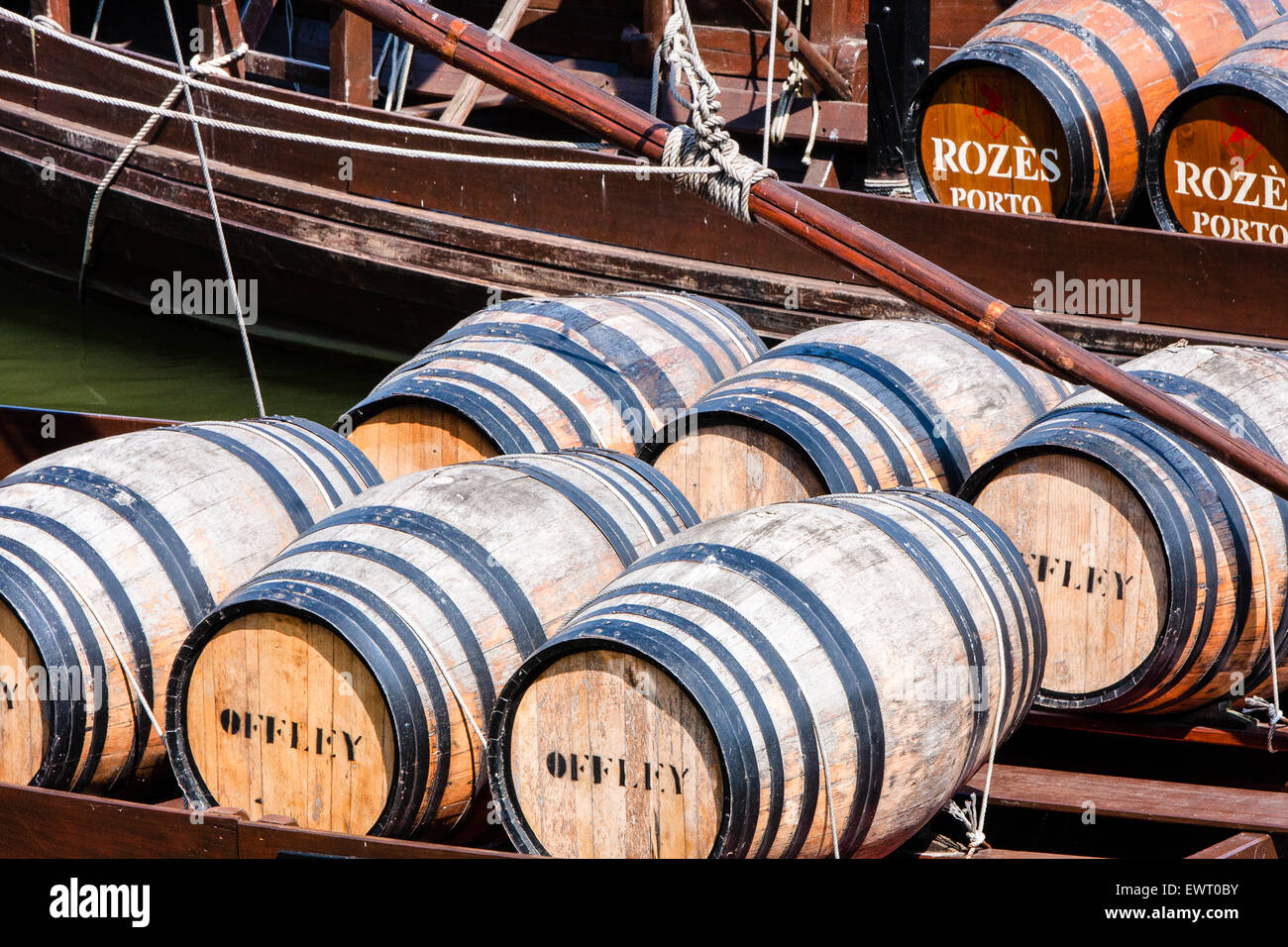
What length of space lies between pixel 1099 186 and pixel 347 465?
4.14 metres

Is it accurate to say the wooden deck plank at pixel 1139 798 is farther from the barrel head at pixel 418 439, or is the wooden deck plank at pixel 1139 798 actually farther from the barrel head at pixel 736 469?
Answer: the barrel head at pixel 418 439

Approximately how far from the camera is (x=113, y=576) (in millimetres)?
3928

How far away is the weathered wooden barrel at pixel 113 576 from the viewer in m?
3.86

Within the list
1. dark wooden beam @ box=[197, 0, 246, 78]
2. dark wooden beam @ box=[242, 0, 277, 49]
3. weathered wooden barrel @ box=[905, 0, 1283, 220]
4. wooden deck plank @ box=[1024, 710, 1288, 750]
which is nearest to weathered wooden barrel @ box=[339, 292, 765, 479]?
wooden deck plank @ box=[1024, 710, 1288, 750]

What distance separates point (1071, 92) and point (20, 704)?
5.09 m

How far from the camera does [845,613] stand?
3.43 m

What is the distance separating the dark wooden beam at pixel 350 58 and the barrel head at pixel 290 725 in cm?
628

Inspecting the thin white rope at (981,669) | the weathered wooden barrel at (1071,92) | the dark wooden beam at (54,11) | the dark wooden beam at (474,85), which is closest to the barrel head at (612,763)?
the thin white rope at (981,669)

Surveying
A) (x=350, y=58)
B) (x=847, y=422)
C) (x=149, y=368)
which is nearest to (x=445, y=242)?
(x=350, y=58)

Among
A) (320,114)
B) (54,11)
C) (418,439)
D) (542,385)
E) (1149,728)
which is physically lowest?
(1149,728)

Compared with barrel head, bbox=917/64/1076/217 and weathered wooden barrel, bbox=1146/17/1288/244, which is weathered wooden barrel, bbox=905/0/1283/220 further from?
weathered wooden barrel, bbox=1146/17/1288/244

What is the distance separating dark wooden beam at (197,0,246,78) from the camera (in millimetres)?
9758

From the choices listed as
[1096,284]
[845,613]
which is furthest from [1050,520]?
[1096,284]
